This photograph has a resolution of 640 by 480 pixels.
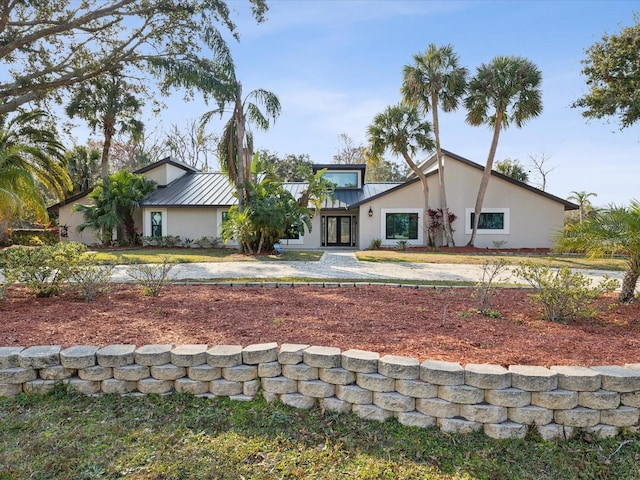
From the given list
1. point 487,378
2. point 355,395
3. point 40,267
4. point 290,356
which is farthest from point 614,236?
point 40,267

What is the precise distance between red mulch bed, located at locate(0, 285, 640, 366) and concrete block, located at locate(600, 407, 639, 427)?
0.57m

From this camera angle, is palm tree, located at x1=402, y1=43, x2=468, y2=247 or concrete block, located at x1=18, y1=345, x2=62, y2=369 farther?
palm tree, located at x1=402, y1=43, x2=468, y2=247

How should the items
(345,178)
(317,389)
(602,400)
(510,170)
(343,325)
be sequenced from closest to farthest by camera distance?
1. (602,400)
2. (317,389)
3. (343,325)
4. (345,178)
5. (510,170)

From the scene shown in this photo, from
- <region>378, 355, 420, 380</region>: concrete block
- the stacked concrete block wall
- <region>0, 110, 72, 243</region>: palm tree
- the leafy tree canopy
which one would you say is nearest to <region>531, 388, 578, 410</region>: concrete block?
the stacked concrete block wall

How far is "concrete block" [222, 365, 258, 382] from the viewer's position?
342cm

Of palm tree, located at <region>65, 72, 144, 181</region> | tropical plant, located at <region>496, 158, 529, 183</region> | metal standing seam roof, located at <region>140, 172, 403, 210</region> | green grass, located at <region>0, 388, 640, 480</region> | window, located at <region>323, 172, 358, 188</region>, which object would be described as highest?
palm tree, located at <region>65, 72, 144, 181</region>

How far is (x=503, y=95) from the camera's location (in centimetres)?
1745

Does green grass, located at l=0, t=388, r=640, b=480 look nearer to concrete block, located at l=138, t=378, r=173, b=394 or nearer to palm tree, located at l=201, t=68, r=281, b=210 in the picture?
concrete block, located at l=138, t=378, r=173, b=394

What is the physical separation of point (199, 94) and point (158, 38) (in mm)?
2432

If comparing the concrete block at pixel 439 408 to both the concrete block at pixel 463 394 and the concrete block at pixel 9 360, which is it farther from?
the concrete block at pixel 9 360

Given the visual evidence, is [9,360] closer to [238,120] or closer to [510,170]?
[238,120]

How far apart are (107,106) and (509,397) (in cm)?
2121

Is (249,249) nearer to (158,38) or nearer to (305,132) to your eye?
(158,38)

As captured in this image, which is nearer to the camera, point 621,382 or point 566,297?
point 621,382
